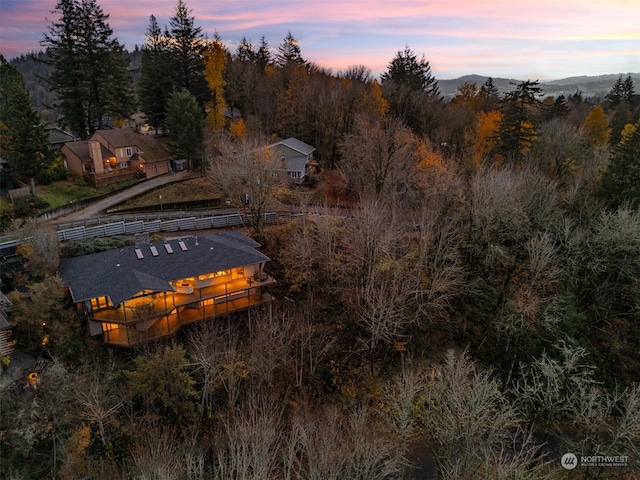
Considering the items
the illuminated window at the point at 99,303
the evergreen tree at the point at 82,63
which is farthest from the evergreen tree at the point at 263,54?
the illuminated window at the point at 99,303

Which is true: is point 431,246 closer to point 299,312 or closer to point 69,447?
point 299,312

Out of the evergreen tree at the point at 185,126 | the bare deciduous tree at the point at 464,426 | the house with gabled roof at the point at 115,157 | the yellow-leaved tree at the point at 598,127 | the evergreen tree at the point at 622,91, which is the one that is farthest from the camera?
the evergreen tree at the point at 622,91

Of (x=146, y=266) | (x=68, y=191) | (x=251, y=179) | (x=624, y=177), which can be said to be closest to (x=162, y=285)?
(x=146, y=266)

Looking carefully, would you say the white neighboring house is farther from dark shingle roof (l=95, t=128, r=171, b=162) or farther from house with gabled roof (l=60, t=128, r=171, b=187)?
house with gabled roof (l=60, t=128, r=171, b=187)

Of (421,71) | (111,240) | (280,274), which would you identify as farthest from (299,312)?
(421,71)

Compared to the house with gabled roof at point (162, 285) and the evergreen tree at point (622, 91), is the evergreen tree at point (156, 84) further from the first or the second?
the evergreen tree at point (622, 91)

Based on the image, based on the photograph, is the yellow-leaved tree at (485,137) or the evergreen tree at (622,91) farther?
the evergreen tree at (622,91)
